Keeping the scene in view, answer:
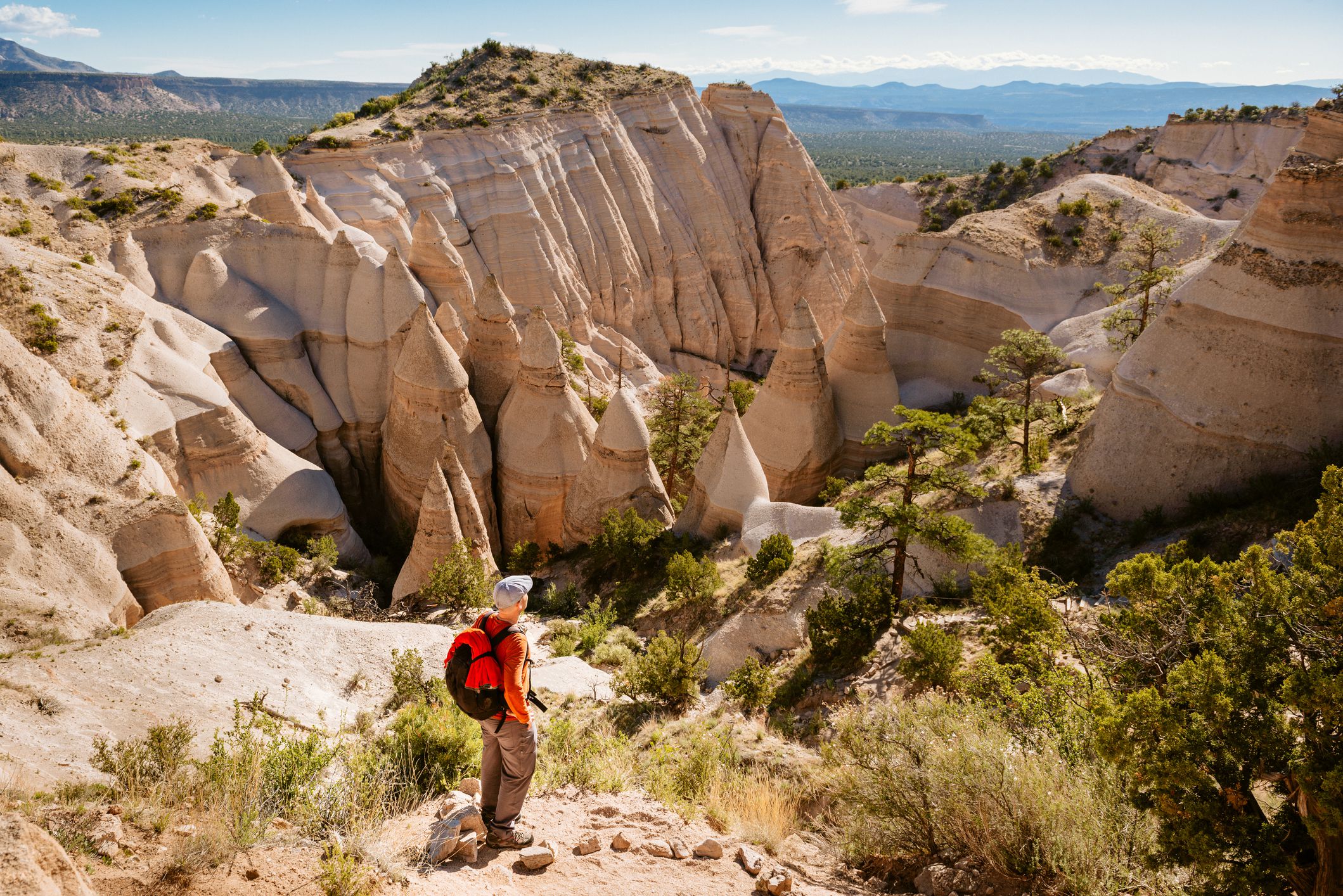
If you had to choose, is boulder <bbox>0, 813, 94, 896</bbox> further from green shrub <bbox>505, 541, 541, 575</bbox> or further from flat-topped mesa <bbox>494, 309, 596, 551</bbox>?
flat-topped mesa <bbox>494, 309, 596, 551</bbox>

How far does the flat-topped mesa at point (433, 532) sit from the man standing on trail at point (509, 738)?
1102 centimetres

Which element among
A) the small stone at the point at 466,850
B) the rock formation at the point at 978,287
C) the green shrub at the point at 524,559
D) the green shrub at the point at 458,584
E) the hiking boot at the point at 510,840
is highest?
the rock formation at the point at 978,287

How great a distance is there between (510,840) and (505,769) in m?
0.50

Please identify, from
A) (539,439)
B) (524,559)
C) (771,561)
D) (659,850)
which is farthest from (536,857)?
(539,439)

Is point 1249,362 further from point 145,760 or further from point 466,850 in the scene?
point 145,760

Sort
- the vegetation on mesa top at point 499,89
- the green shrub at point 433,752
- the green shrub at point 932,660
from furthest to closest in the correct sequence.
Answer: the vegetation on mesa top at point 499,89 < the green shrub at point 932,660 < the green shrub at point 433,752

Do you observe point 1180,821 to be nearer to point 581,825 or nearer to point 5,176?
point 581,825

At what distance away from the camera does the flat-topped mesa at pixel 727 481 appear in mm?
17703

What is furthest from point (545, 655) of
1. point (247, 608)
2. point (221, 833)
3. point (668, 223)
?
point (668, 223)

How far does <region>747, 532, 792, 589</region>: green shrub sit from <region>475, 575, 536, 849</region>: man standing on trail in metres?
9.17

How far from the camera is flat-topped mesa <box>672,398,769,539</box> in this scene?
17703mm

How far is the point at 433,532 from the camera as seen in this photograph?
1658 cm

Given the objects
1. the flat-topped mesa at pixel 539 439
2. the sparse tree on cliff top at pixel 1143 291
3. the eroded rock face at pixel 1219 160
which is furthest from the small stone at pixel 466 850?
the eroded rock face at pixel 1219 160

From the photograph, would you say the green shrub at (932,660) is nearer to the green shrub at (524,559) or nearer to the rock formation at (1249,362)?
the rock formation at (1249,362)
